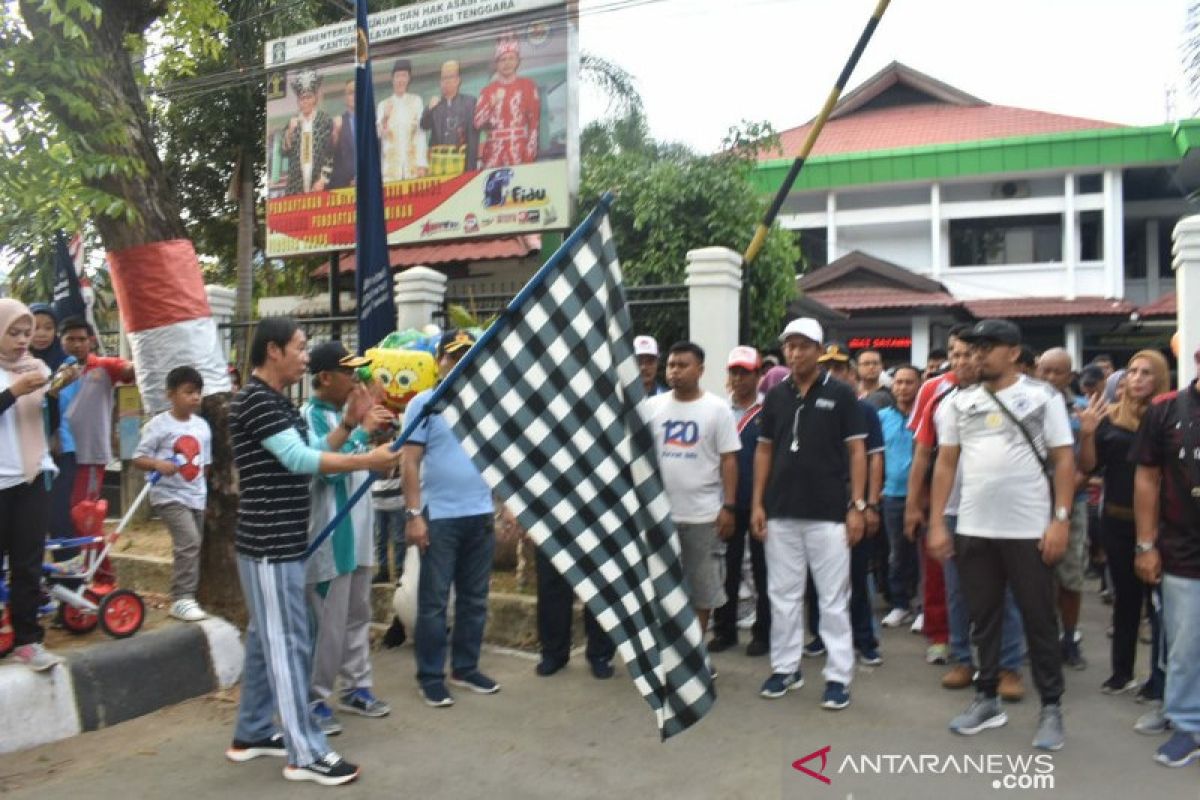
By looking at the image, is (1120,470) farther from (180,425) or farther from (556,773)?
(180,425)

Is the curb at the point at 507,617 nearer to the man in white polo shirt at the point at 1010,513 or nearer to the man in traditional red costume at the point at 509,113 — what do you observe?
the man in white polo shirt at the point at 1010,513

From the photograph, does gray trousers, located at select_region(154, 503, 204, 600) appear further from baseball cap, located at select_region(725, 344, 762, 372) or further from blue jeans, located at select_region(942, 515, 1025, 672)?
blue jeans, located at select_region(942, 515, 1025, 672)

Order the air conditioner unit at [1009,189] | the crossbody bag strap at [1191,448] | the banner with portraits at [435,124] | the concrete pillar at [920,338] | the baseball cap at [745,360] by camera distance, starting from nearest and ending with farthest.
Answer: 1. the crossbody bag strap at [1191,448]
2. the baseball cap at [745,360]
3. the banner with portraits at [435,124]
4. the concrete pillar at [920,338]
5. the air conditioner unit at [1009,189]

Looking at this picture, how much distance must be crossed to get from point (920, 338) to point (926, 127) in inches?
293

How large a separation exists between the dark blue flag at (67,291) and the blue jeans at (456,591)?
4.38m

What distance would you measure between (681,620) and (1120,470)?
3.36 meters

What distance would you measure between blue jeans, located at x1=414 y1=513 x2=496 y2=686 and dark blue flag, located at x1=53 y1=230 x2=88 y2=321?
438 cm

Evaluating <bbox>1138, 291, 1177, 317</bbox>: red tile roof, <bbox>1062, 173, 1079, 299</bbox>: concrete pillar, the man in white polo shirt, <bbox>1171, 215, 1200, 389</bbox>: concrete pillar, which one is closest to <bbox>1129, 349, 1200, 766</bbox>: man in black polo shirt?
the man in white polo shirt

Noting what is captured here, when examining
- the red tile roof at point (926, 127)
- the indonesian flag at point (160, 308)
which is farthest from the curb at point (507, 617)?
the red tile roof at point (926, 127)

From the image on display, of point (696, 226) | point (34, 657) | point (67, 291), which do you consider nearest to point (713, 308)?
point (34, 657)

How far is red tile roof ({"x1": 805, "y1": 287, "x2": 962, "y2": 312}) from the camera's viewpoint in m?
22.0

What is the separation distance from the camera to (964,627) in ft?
17.8

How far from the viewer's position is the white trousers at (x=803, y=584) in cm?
512

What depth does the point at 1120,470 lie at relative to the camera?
17.3ft
